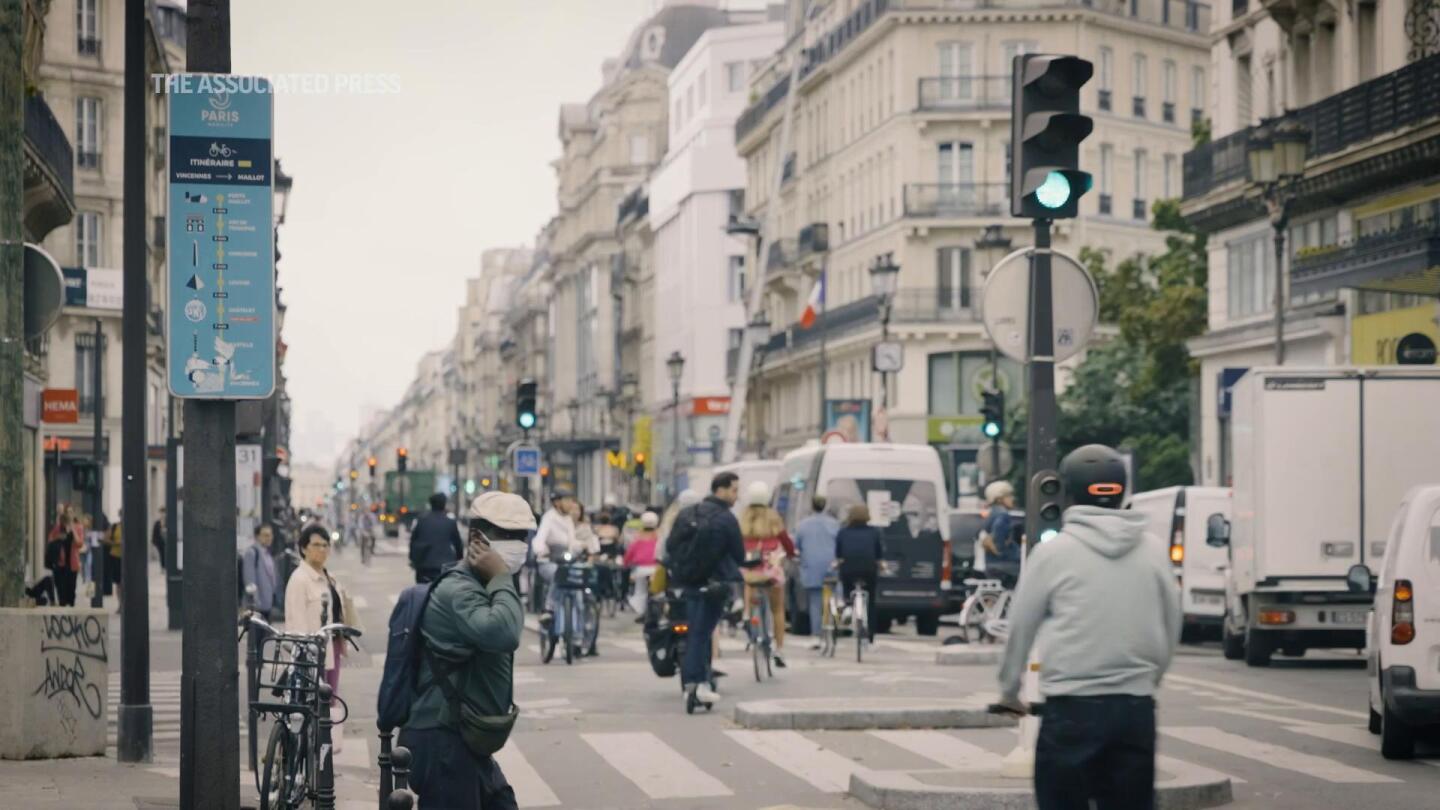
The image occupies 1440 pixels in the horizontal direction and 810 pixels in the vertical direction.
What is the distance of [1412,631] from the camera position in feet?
53.0

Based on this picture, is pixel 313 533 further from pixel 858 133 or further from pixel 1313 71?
pixel 858 133

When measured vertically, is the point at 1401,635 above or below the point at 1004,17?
→ below

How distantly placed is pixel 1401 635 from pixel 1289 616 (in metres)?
9.05

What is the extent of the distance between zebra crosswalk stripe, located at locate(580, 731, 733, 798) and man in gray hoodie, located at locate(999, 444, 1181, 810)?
6.68 metres

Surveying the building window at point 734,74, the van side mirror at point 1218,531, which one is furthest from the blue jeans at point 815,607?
the building window at point 734,74

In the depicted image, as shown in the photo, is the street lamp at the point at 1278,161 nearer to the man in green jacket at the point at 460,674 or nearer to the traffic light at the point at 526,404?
the traffic light at the point at 526,404

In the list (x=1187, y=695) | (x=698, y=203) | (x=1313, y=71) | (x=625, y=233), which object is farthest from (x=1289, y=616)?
(x=625, y=233)

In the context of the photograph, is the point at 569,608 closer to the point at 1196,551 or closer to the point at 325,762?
the point at 1196,551

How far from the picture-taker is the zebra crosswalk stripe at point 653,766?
48.9 feet

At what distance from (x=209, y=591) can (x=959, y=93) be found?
64.9m

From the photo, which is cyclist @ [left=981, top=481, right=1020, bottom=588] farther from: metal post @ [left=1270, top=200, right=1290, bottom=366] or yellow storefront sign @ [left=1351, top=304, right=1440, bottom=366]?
yellow storefront sign @ [left=1351, top=304, right=1440, bottom=366]

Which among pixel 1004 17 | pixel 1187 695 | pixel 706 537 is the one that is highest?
pixel 1004 17

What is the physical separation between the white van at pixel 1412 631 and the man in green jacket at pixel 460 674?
8.85 meters

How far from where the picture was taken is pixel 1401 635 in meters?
16.2
